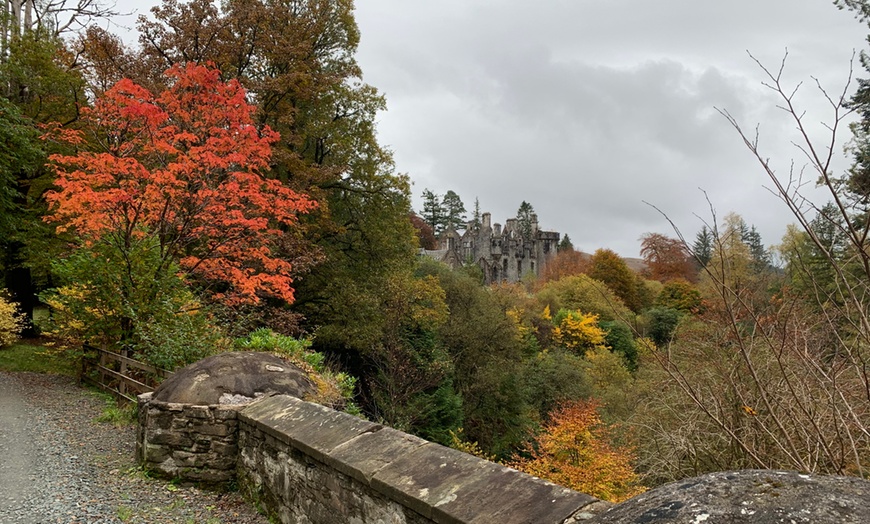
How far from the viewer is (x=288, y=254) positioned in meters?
14.5

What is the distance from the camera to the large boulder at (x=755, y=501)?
154 centimetres

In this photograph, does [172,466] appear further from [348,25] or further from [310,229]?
[348,25]

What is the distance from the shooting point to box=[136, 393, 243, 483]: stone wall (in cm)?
504

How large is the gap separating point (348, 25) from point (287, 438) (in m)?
18.1

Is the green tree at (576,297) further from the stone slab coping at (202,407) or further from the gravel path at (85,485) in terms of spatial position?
the stone slab coping at (202,407)

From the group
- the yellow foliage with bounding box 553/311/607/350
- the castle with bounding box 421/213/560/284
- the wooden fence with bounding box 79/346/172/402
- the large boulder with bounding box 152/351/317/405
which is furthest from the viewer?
the castle with bounding box 421/213/560/284

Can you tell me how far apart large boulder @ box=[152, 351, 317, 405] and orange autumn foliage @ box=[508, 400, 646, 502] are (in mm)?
9452

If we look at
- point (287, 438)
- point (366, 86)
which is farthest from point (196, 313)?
point (366, 86)

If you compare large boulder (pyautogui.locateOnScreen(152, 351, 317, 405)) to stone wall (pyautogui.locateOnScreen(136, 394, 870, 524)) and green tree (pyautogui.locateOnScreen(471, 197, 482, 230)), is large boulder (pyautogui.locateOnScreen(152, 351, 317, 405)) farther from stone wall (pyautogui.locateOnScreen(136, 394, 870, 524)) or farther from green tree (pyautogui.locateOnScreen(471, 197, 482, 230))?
green tree (pyautogui.locateOnScreen(471, 197, 482, 230))

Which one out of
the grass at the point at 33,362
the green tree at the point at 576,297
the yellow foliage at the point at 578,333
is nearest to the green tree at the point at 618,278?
the green tree at the point at 576,297

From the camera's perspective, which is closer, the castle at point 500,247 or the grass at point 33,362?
the grass at point 33,362

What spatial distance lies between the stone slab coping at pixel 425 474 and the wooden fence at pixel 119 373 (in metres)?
3.67

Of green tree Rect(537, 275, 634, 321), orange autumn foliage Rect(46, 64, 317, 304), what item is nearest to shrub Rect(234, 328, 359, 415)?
orange autumn foliage Rect(46, 64, 317, 304)

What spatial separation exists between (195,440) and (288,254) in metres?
9.70
